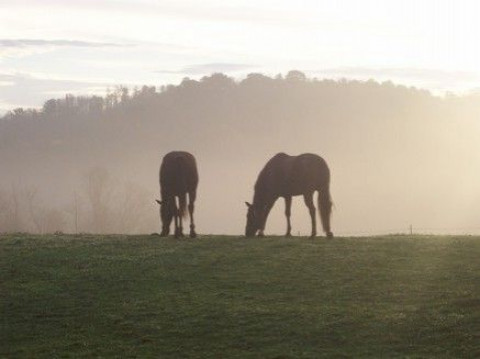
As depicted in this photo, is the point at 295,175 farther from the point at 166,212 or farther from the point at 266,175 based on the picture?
the point at 166,212

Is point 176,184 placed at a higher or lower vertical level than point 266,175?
lower

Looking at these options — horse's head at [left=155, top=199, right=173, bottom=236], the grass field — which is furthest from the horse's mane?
horse's head at [left=155, top=199, right=173, bottom=236]

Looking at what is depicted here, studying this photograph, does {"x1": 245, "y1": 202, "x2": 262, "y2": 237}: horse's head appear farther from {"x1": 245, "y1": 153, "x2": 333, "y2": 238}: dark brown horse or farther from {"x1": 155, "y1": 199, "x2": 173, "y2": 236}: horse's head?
{"x1": 155, "y1": 199, "x2": 173, "y2": 236}: horse's head

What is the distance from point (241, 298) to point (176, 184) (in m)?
10.1

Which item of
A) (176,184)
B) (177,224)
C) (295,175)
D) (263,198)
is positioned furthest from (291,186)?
(177,224)

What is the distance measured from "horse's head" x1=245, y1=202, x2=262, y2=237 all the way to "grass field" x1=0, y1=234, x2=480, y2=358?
2.59 meters

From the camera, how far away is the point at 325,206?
27.4 metres

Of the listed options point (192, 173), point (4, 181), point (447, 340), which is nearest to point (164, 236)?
point (192, 173)

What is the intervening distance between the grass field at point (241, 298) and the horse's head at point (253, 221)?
8.48 ft

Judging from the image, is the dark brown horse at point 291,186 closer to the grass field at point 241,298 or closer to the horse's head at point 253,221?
the horse's head at point 253,221

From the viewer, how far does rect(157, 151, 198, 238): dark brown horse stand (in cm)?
2858

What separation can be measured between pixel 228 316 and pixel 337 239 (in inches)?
404

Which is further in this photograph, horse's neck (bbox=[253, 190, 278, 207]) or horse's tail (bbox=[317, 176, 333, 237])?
horse's neck (bbox=[253, 190, 278, 207])

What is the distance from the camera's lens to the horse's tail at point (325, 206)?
27.3 meters
